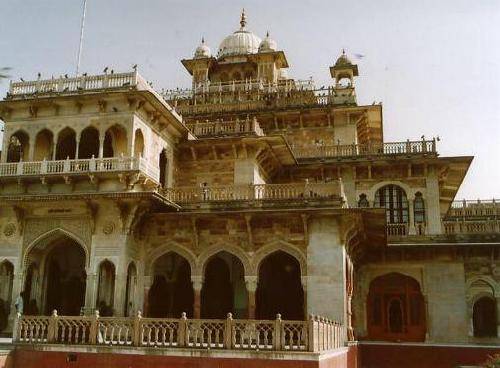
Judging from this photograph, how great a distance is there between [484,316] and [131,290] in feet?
49.7

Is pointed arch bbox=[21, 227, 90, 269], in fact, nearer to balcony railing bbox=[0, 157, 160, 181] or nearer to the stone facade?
the stone facade

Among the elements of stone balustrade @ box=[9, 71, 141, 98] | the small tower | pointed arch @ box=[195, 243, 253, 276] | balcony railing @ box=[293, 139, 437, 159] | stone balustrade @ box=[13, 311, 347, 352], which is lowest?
stone balustrade @ box=[13, 311, 347, 352]

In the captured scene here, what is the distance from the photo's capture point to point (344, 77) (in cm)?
3161

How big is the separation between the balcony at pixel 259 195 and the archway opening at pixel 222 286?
9.18 ft

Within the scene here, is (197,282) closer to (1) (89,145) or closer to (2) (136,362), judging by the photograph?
(2) (136,362)

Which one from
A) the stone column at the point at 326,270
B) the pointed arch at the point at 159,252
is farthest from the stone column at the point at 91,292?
the stone column at the point at 326,270

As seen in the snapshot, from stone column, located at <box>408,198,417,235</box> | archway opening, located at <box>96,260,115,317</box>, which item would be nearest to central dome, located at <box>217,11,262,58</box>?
stone column, located at <box>408,198,417,235</box>

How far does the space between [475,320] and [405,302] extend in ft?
9.90

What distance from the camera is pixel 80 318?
55.3 feet

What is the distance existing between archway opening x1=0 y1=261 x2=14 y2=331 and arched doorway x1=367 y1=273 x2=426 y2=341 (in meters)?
14.7

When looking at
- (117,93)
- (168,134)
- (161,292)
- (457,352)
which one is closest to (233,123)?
(168,134)

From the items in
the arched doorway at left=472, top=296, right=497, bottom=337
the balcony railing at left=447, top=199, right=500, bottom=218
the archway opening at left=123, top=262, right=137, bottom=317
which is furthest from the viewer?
the balcony railing at left=447, top=199, right=500, bottom=218

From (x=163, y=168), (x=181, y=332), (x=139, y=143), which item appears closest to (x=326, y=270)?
(x=181, y=332)

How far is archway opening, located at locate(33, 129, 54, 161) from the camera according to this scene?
22500mm
